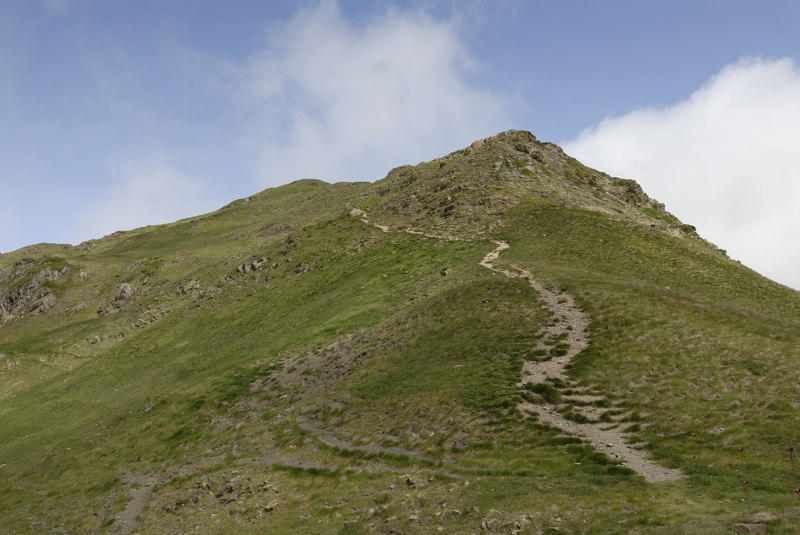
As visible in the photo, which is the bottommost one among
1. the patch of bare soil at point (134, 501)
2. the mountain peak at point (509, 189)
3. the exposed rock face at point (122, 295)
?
the patch of bare soil at point (134, 501)

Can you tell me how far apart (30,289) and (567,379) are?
529ft

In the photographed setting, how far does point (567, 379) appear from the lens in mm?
37281

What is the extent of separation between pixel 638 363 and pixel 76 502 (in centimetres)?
5246

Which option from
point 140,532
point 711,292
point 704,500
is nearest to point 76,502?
point 140,532

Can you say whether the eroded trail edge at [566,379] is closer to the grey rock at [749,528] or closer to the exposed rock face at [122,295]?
the grey rock at [749,528]

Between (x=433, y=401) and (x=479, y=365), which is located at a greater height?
(x=479, y=365)

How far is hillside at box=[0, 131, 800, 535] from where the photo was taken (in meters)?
26.4

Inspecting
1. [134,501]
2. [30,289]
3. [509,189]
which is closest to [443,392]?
[134,501]

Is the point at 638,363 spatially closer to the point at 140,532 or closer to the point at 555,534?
the point at 555,534

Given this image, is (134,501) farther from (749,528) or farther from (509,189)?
(509,189)

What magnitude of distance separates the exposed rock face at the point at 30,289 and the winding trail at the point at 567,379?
134593 millimetres

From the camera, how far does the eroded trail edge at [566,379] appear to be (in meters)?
27.2

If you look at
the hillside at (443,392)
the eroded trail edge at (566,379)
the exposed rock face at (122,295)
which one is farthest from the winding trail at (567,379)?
the exposed rock face at (122,295)

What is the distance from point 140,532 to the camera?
3447cm
